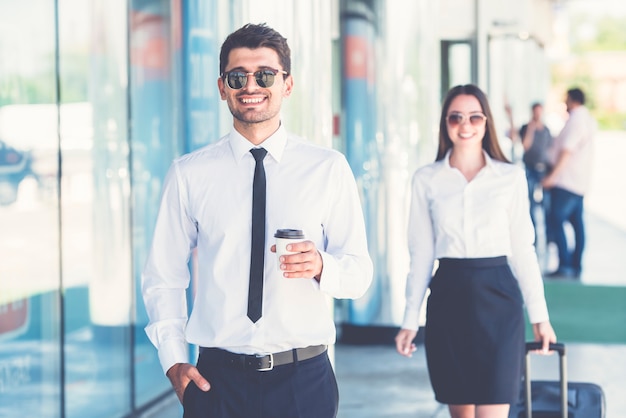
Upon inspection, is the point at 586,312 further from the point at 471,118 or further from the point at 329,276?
the point at 329,276

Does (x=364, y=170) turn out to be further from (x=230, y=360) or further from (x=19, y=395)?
(x=230, y=360)

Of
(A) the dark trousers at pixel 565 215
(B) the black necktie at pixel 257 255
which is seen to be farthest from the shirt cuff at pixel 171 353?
(A) the dark trousers at pixel 565 215

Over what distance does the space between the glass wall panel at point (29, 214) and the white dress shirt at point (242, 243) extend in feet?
5.87

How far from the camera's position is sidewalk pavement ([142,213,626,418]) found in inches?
235

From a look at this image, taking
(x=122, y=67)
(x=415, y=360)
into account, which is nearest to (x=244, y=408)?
(x=122, y=67)

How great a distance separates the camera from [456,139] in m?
4.01

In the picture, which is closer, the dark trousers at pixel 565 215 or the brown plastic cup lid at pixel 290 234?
the brown plastic cup lid at pixel 290 234

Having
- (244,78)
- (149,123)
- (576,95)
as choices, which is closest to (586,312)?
(576,95)

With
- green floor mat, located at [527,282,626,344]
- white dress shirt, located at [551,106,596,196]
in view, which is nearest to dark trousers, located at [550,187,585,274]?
white dress shirt, located at [551,106,596,196]

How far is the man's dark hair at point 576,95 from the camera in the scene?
10098 mm

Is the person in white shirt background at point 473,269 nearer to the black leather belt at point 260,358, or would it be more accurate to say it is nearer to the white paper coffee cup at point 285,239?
the black leather belt at point 260,358

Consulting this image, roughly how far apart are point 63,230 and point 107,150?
2.02 ft

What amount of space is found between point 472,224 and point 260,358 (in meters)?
1.57

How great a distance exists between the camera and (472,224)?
390 cm
